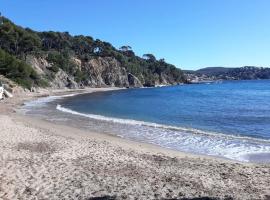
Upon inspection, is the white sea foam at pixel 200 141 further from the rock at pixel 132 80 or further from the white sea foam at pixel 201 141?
the rock at pixel 132 80

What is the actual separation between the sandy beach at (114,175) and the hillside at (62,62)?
5928cm

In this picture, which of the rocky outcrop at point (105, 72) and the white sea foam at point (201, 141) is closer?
the white sea foam at point (201, 141)

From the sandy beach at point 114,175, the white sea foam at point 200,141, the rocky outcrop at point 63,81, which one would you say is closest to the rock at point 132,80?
Answer: the rocky outcrop at point 63,81

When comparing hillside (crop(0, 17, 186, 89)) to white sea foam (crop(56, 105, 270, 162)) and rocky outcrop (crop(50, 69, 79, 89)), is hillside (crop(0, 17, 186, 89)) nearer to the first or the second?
rocky outcrop (crop(50, 69, 79, 89))

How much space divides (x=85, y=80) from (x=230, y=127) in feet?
350

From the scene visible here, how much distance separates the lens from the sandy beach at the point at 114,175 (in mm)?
11297

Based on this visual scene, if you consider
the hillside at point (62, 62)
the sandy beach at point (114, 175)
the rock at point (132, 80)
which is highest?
the hillside at point (62, 62)

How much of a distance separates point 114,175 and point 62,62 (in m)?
113

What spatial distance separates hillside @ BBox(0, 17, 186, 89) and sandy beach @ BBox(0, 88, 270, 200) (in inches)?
2334

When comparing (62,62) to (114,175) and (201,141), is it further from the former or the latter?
(114,175)


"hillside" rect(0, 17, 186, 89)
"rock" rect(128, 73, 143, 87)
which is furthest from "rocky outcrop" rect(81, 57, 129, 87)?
"rock" rect(128, 73, 143, 87)

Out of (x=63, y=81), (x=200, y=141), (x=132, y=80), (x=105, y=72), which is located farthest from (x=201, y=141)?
(x=132, y=80)

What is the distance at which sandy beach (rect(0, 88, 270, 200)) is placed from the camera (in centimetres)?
1130

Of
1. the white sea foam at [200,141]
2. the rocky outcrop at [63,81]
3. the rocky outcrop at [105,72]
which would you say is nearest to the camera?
the white sea foam at [200,141]
